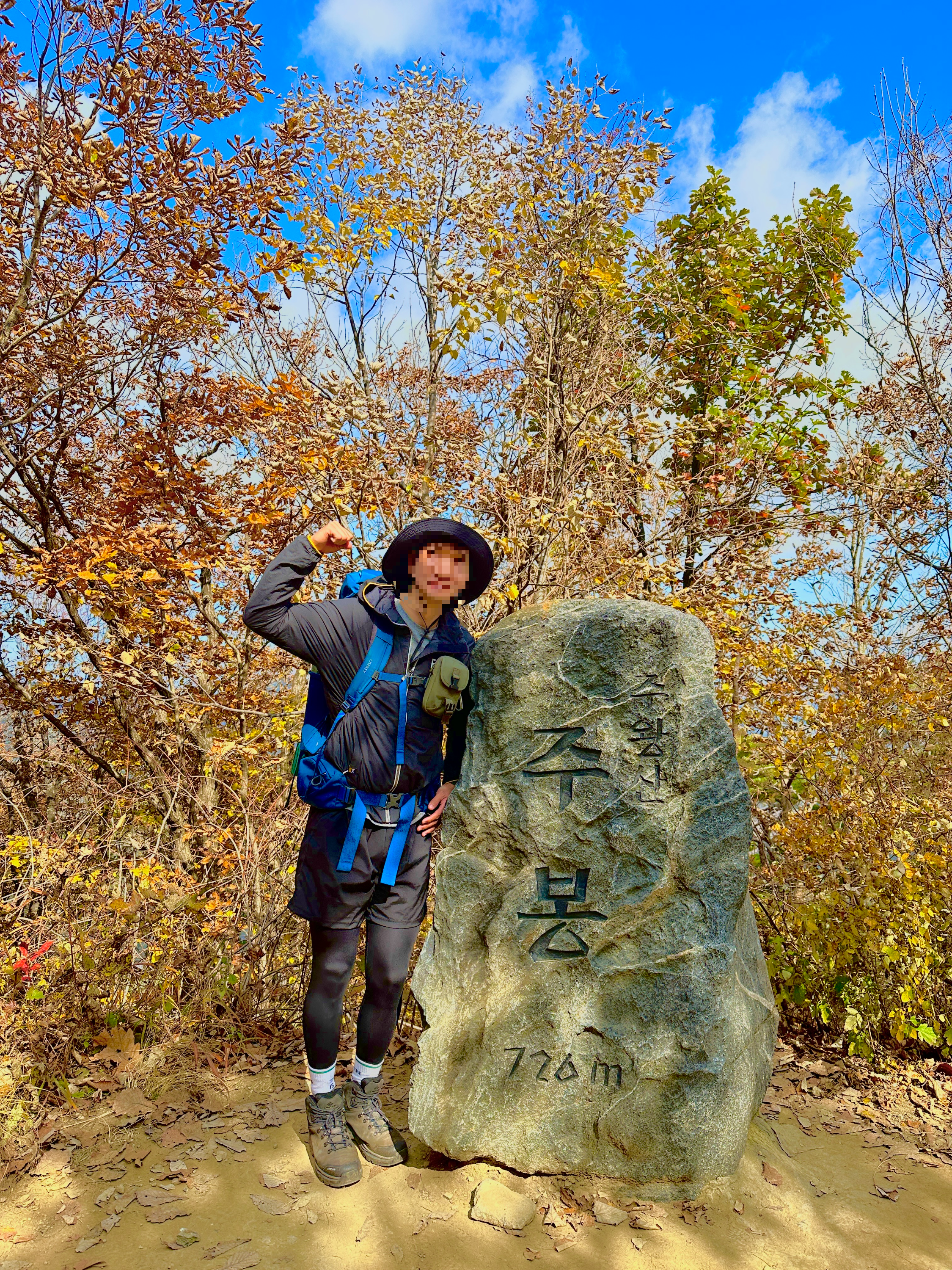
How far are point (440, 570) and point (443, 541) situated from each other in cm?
11

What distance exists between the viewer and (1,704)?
6086 mm

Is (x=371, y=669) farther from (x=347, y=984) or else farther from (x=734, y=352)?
(x=734, y=352)

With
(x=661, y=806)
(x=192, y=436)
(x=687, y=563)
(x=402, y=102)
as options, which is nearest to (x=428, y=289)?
(x=402, y=102)

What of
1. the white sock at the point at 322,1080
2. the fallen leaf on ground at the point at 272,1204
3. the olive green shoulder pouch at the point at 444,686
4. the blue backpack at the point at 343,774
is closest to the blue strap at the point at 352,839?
the blue backpack at the point at 343,774

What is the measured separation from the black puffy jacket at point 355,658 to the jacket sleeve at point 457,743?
0.20 m

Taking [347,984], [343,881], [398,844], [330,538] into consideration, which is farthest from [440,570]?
[347,984]

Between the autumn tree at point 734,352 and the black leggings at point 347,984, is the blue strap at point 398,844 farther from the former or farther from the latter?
the autumn tree at point 734,352

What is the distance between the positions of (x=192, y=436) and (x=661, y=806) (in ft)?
15.1

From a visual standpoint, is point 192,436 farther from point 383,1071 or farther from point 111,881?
point 383,1071

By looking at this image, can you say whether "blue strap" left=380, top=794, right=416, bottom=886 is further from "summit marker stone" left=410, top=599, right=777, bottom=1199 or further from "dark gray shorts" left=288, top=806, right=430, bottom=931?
"summit marker stone" left=410, top=599, right=777, bottom=1199

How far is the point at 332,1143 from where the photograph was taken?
2807mm

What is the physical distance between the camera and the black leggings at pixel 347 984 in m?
2.72

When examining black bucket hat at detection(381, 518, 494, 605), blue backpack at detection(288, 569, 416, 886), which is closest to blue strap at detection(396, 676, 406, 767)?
blue backpack at detection(288, 569, 416, 886)

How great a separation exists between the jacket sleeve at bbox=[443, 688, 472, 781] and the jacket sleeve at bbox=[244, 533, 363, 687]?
49cm
